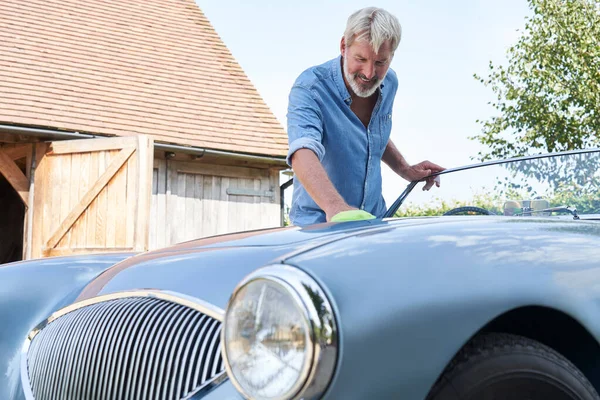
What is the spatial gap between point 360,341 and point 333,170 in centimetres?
196

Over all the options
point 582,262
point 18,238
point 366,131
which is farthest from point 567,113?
point 582,262

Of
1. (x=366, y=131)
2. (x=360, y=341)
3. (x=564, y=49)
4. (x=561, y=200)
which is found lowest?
(x=360, y=341)

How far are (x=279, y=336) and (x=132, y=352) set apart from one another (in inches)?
20.0

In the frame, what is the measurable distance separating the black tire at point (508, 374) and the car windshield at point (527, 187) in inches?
46.3

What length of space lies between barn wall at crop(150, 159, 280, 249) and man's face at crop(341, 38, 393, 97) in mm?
8224

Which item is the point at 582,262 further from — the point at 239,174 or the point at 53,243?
the point at 239,174

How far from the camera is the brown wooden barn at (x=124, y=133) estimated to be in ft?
30.6

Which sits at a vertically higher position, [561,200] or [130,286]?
[561,200]

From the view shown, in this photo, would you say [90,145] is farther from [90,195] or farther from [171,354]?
[171,354]

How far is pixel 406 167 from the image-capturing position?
141 inches

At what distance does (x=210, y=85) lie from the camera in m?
13.1

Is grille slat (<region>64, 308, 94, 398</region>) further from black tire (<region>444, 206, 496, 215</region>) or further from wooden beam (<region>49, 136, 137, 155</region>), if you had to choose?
wooden beam (<region>49, 136, 137, 155</region>)

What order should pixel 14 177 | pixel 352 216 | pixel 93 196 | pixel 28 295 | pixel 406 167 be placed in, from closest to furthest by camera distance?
1. pixel 352 216
2. pixel 28 295
3. pixel 406 167
4. pixel 93 196
5. pixel 14 177

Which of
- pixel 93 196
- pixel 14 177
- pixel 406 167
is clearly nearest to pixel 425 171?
pixel 406 167
